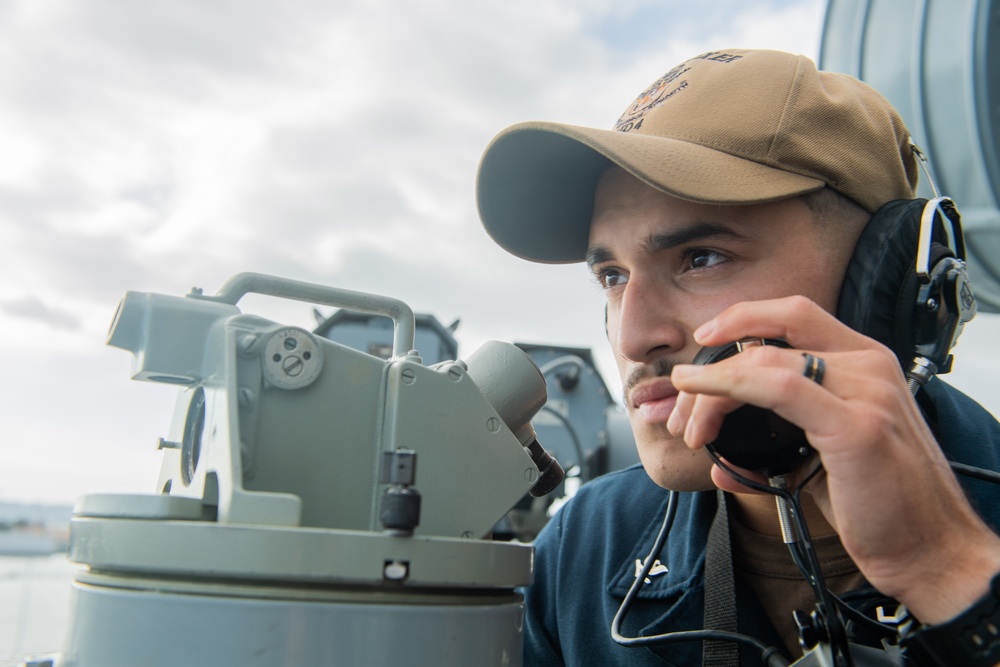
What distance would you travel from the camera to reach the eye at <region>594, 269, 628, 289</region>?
5.07ft

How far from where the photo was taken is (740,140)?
1326 mm

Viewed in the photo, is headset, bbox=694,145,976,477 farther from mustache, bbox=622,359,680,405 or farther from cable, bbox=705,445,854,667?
mustache, bbox=622,359,680,405

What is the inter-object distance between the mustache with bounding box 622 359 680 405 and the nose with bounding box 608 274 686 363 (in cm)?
1

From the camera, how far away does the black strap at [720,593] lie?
1323mm

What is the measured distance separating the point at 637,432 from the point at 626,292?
25cm

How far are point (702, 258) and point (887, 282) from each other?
0.29 metres

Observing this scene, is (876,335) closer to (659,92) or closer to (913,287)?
(913,287)

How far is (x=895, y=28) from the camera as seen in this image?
111 inches

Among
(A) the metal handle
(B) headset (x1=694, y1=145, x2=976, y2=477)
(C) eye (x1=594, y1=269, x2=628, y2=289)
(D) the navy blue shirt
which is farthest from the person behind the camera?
(C) eye (x1=594, y1=269, x2=628, y2=289)

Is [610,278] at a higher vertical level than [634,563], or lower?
higher

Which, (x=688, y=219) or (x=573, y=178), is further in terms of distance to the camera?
(x=573, y=178)

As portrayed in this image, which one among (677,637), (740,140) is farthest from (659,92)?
(677,637)

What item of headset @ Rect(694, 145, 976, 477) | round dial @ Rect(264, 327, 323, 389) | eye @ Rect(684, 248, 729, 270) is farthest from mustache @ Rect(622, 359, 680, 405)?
round dial @ Rect(264, 327, 323, 389)

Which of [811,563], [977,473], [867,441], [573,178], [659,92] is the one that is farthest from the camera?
[573,178]
